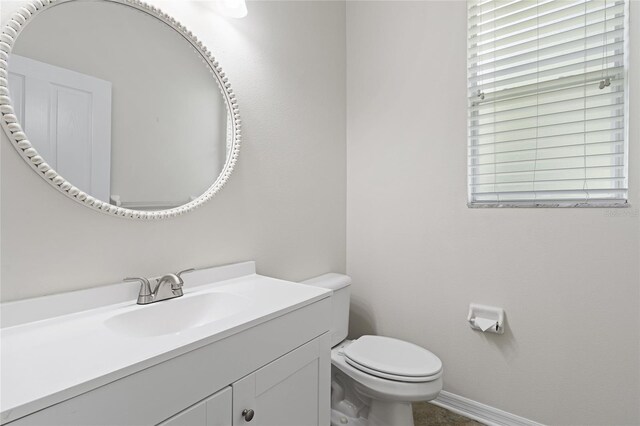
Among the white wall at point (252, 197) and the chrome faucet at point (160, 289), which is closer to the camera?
the white wall at point (252, 197)

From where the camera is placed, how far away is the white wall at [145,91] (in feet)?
2.96

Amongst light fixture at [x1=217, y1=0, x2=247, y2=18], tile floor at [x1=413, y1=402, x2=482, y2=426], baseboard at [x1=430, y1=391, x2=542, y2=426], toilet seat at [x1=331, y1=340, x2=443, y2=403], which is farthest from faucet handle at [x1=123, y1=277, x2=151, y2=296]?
baseboard at [x1=430, y1=391, x2=542, y2=426]

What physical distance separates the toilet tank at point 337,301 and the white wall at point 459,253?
0.30 m

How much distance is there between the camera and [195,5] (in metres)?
1.19

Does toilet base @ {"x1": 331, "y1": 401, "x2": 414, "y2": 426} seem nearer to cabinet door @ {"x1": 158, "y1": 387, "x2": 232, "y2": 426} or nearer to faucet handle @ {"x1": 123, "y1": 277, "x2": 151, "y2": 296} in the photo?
cabinet door @ {"x1": 158, "y1": 387, "x2": 232, "y2": 426}

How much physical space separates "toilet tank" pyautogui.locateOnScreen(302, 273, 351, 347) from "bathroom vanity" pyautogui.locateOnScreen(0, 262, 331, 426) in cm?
47

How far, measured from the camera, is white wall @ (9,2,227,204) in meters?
0.90

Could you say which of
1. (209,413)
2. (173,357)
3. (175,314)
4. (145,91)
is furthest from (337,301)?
(145,91)

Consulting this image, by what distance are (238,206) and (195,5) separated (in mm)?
789

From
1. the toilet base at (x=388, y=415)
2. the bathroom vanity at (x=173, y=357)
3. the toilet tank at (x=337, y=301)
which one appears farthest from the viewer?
the toilet tank at (x=337, y=301)

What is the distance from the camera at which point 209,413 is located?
74cm

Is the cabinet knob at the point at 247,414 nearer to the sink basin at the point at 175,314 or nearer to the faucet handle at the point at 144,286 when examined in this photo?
the sink basin at the point at 175,314

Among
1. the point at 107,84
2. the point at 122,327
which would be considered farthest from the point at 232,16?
the point at 122,327

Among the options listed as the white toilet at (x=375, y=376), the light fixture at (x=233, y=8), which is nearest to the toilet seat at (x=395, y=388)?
the white toilet at (x=375, y=376)
